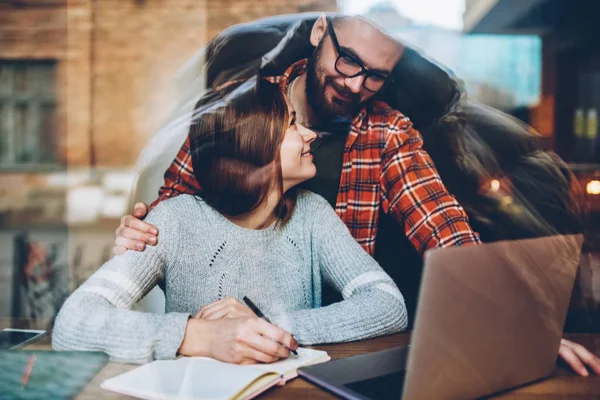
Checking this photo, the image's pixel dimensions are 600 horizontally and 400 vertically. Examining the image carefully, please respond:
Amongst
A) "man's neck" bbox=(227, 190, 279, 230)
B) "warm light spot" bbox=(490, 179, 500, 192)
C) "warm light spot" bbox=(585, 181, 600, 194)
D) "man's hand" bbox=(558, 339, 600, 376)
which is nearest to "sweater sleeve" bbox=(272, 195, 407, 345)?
"man's neck" bbox=(227, 190, 279, 230)

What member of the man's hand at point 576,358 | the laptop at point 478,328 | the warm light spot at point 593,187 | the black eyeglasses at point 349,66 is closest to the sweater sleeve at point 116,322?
the laptop at point 478,328

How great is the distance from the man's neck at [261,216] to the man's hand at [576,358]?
0.73 metres

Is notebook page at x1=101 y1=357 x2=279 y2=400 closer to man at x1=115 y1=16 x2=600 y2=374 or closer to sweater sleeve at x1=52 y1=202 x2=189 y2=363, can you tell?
sweater sleeve at x1=52 y1=202 x2=189 y2=363

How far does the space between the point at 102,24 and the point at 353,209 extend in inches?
41.6

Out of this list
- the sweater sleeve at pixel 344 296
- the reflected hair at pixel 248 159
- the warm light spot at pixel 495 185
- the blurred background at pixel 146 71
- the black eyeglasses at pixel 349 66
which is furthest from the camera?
the warm light spot at pixel 495 185

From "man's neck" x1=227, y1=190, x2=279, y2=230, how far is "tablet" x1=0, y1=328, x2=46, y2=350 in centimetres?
51

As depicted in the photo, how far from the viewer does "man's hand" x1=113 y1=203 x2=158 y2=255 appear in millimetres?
1186

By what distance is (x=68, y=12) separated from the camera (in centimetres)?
179

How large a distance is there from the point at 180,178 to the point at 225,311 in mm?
692

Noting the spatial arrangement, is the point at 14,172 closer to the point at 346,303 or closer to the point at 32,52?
the point at 32,52

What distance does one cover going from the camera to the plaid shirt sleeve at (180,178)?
1597mm

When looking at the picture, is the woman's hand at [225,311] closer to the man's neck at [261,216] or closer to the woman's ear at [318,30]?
the man's neck at [261,216]

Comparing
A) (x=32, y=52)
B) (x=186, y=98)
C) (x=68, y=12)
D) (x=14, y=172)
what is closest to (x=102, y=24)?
(x=68, y=12)

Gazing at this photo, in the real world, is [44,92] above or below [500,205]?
above
